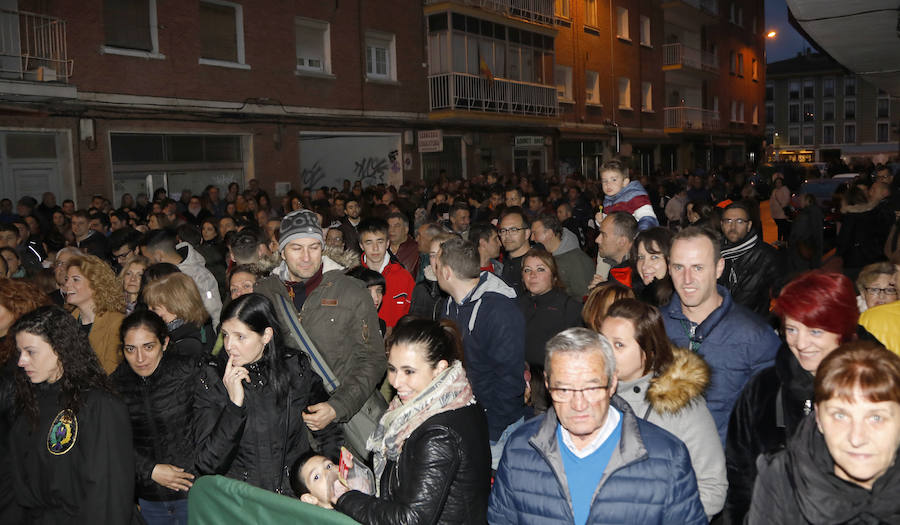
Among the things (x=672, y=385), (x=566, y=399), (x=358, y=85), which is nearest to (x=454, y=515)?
(x=566, y=399)

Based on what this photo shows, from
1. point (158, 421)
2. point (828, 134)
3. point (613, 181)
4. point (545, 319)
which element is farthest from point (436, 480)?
point (828, 134)

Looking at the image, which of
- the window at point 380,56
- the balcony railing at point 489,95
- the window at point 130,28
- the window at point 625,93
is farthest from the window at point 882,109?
the window at point 130,28

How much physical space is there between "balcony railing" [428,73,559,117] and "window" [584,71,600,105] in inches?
183

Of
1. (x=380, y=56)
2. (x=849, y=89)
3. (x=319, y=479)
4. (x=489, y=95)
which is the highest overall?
(x=849, y=89)

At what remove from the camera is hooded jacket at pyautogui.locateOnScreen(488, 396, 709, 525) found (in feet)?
8.62

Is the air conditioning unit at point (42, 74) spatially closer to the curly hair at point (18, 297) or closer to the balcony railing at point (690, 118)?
the curly hair at point (18, 297)

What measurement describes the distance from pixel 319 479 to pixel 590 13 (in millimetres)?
29915

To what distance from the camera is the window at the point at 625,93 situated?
1283 inches

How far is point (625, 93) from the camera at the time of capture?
3291 centimetres

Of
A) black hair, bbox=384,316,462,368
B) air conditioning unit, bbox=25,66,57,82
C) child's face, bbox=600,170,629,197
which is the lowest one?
black hair, bbox=384,316,462,368

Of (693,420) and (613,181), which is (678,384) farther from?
(613,181)

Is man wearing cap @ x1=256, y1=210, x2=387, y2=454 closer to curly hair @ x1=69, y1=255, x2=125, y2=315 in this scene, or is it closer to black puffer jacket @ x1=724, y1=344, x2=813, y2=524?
curly hair @ x1=69, y1=255, x2=125, y2=315

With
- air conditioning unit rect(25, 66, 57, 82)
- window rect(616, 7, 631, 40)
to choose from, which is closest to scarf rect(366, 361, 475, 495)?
air conditioning unit rect(25, 66, 57, 82)

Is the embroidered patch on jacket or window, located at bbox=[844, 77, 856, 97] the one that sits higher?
window, located at bbox=[844, 77, 856, 97]
